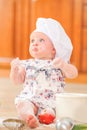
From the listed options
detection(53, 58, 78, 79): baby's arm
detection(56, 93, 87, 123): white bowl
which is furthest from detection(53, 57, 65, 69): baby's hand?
detection(56, 93, 87, 123): white bowl

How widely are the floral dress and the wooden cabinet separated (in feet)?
1.69

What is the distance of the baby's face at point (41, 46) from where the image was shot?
1.20m

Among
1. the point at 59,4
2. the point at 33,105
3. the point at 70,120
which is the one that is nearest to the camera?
the point at 70,120

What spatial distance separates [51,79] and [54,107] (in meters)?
0.09

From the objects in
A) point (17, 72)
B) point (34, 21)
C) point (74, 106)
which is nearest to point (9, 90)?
point (34, 21)

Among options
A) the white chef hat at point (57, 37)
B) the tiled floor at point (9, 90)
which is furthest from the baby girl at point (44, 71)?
the tiled floor at point (9, 90)

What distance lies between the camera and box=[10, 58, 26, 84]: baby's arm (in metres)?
1.18

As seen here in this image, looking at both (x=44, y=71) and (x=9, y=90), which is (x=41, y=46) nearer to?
(x=44, y=71)

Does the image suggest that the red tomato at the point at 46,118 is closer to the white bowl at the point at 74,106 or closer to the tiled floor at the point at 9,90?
the white bowl at the point at 74,106

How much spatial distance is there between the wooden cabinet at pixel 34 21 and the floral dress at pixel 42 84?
515 millimetres

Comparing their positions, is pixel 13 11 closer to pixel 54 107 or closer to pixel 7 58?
pixel 7 58

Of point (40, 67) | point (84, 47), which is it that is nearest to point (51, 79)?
point (40, 67)

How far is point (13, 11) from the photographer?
1708mm

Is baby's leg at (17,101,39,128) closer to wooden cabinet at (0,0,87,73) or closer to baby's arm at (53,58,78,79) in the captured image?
baby's arm at (53,58,78,79)
